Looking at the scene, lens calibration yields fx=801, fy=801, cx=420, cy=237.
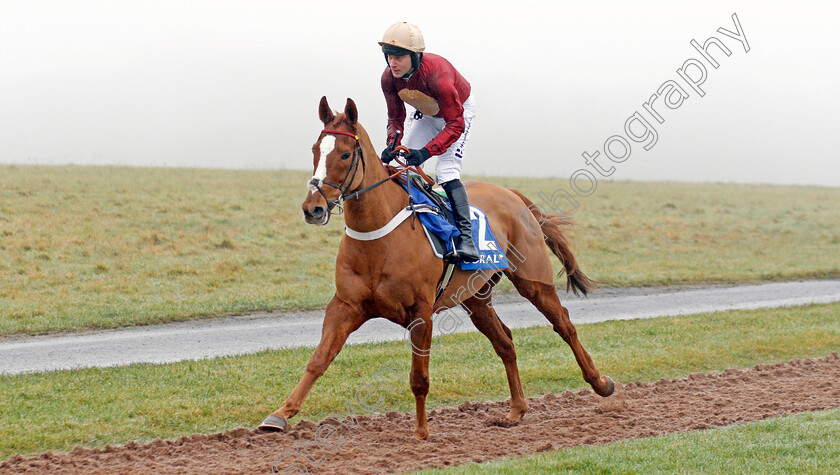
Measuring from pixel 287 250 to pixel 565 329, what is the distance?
13.2 meters

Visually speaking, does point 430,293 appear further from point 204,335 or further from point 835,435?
point 204,335

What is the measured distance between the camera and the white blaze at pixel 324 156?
17.6 feet

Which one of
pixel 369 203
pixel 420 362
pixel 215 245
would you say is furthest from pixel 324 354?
pixel 215 245

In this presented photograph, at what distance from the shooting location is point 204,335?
11578 mm

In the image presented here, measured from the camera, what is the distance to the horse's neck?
232 inches

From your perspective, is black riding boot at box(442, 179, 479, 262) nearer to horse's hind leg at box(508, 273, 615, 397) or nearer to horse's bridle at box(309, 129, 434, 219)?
horse's bridle at box(309, 129, 434, 219)

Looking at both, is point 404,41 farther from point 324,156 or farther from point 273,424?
point 273,424

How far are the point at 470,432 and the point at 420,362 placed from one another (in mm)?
960

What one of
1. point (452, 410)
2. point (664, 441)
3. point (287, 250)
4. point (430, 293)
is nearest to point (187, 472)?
point (430, 293)

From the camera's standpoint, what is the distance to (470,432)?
6.75 metres

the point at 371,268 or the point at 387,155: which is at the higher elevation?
the point at 387,155

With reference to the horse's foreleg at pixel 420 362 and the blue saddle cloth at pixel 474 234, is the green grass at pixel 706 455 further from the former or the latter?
the blue saddle cloth at pixel 474 234

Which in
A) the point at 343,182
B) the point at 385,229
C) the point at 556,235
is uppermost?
the point at 343,182

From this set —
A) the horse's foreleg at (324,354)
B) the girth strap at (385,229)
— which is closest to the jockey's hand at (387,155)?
the girth strap at (385,229)
